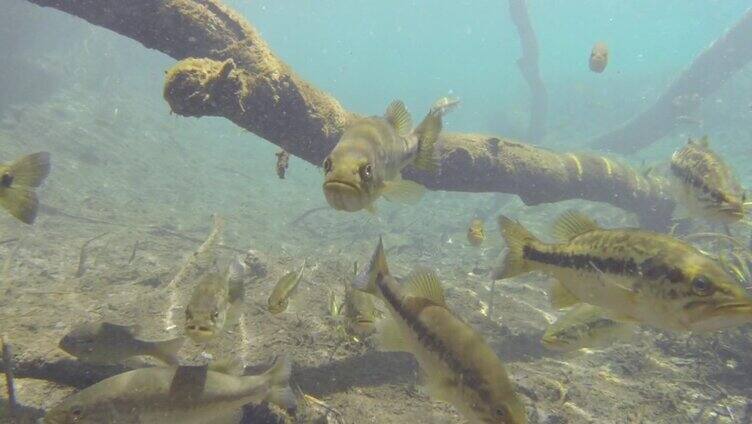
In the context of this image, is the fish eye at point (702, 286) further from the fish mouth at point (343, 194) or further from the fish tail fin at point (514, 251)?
the fish mouth at point (343, 194)

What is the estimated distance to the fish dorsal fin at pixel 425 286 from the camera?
2717mm

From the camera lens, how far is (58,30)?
30453 mm

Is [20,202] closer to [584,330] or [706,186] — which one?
[584,330]

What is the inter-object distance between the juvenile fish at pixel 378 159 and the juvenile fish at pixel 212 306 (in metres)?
1.36

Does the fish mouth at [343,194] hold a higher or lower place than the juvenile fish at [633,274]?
lower

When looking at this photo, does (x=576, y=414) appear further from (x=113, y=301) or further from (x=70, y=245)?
(x=70, y=245)

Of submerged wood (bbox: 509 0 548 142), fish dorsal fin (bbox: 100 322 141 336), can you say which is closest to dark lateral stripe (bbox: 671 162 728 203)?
fish dorsal fin (bbox: 100 322 141 336)

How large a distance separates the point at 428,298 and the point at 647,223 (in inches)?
428

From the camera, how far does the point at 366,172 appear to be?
89.6 inches

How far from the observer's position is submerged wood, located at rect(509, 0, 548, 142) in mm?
28812

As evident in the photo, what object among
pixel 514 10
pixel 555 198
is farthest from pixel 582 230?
pixel 514 10

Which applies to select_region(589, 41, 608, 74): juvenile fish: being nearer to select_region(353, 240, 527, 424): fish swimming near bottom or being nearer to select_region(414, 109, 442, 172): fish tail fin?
select_region(414, 109, 442, 172): fish tail fin

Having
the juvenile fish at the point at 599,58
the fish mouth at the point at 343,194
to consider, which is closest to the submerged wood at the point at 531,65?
the juvenile fish at the point at 599,58

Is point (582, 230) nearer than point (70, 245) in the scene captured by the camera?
Yes
